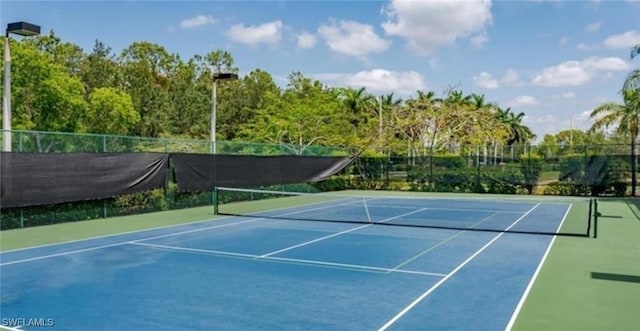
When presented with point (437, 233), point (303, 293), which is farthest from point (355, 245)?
point (303, 293)

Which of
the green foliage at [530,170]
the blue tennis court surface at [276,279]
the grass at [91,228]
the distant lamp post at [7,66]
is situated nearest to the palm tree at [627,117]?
the green foliage at [530,170]

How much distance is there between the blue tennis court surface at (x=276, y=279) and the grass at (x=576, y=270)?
0.27 metres

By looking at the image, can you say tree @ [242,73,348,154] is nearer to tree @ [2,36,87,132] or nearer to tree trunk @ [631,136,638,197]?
tree @ [2,36,87,132]

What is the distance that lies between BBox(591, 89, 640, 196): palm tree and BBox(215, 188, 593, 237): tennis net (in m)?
4.14

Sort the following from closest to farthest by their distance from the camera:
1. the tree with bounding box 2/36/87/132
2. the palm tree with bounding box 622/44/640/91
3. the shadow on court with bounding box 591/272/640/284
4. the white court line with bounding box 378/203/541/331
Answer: the white court line with bounding box 378/203/541/331, the shadow on court with bounding box 591/272/640/284, the palm tree with bounding box 622/44/640/91, the tree with bounding box 2/36/87/132

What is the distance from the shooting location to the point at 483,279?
623 centimetres

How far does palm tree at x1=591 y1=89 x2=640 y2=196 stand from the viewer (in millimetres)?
18516

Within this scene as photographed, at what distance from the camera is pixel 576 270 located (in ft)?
22.2

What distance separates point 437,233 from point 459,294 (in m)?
4.46

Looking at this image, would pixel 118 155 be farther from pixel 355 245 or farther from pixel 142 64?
pixel 142 64

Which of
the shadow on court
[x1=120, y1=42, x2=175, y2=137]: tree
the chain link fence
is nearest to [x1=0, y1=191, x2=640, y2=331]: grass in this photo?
the shadow on court

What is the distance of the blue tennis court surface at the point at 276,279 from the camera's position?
4766 mm

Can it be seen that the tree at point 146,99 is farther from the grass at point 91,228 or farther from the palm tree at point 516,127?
the palm tree at point 516,127

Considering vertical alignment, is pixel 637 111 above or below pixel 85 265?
above
